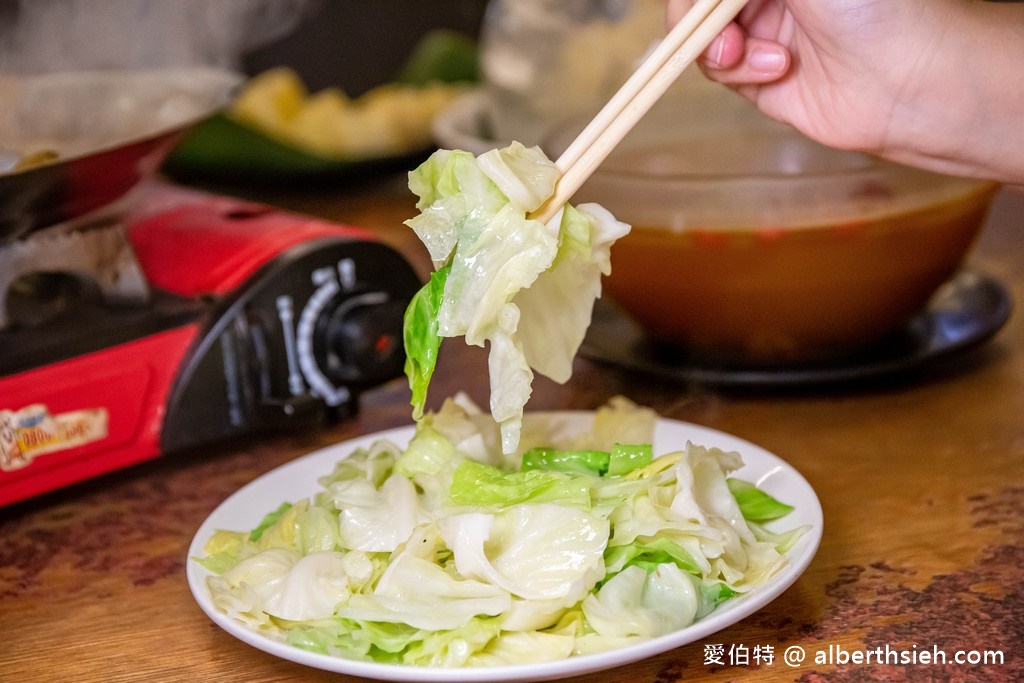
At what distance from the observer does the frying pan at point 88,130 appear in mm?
1287

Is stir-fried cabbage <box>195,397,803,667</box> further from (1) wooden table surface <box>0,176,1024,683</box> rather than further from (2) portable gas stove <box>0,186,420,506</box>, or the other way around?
(2) portable gas stove <box>0,186,420,506</box>

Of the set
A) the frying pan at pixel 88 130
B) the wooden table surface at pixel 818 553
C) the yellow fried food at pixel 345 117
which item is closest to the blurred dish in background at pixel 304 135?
the yellow fried food at pixel 345 117

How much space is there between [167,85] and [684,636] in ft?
3.85

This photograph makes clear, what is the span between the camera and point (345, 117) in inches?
102

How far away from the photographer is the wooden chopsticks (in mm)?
1003

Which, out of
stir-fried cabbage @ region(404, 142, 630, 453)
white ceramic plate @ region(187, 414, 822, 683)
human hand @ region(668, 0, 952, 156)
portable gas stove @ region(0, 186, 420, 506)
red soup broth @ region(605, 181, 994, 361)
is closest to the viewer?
white ceramic plate @ region(187, 414, 822, 683)

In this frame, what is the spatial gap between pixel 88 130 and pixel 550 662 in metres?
1.16

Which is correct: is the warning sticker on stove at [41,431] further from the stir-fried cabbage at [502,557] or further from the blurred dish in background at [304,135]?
the blurred dish in background at [304,135]

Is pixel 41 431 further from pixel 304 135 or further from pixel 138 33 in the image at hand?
pixel 304 135

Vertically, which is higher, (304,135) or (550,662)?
(304,135)

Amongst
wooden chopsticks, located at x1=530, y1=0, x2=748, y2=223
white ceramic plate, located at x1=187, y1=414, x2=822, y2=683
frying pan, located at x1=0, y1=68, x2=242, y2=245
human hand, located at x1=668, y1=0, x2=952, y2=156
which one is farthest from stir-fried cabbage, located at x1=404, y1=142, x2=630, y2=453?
frying pan, located at x1=0, y1=68, x2=242, y2=245

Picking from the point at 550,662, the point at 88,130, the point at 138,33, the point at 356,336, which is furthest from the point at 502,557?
the point at 138,33

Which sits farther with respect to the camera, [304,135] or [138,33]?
[304,135]

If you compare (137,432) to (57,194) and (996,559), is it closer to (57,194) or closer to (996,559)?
(57,194)
